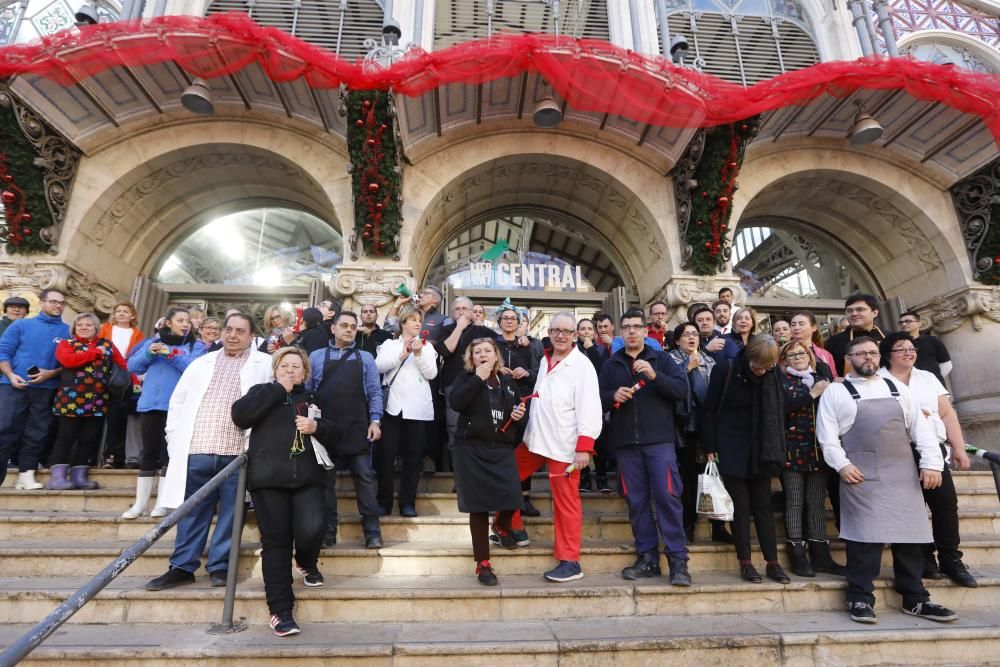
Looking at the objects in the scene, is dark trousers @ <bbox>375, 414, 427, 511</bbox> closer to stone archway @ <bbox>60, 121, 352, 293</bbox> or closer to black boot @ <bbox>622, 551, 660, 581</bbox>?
black boot @ <bbox>622, 551, 660, 581</bbox>

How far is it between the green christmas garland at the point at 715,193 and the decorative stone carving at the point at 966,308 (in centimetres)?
384

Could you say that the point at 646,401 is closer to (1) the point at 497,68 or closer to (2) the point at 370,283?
(2) the point at 370,283

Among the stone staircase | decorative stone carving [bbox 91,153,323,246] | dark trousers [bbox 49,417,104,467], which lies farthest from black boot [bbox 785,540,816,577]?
decorative stone carving [bbox 91,153,323,246]

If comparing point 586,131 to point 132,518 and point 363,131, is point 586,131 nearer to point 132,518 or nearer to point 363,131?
point 363,131

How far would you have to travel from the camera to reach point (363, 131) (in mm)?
6711

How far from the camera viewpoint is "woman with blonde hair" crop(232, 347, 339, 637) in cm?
292

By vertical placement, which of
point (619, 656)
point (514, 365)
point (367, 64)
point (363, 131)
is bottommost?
point (619, 656)

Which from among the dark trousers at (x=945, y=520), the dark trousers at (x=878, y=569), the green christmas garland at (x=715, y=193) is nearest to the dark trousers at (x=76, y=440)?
the dark trousers at (x=878, y=569)

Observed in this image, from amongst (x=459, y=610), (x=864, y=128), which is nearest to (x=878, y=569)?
(x=459, y=610)

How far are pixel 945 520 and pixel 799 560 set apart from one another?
41.0 inches

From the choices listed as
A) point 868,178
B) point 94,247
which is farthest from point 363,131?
point 868,178

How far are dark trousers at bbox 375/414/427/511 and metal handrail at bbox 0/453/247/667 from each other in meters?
1.24

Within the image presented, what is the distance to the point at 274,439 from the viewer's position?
120 inches

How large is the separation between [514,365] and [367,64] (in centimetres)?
459
